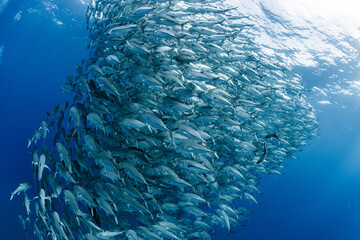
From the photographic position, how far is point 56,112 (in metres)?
4.68

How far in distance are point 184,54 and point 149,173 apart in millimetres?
2305

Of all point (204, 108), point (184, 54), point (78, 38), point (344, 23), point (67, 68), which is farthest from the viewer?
point (67, 68)

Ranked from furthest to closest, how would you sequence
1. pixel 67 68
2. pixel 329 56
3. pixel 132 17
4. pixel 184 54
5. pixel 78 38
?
pixel 67 68, pixel 78 38, pixel 329 56, pixel 184 54, pixel 132 17

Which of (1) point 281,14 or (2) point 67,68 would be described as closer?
(1) point 281,14

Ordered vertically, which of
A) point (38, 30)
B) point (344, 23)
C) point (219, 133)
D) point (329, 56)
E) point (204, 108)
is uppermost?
point (344, 23)

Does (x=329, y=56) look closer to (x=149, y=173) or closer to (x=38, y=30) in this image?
(x=149, y=173)

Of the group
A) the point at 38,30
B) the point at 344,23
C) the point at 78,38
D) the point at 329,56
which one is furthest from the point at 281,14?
the point at 38,30

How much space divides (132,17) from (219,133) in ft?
11.4

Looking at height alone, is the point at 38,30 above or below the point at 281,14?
below

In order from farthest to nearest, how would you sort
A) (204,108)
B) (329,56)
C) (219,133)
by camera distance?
(329,56) → (219,133) → (204,108)

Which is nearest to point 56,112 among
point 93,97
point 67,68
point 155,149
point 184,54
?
point 93,97

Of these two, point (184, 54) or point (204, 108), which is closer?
point (184, 54)

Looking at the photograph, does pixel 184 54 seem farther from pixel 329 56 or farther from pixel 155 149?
pixel 329 56

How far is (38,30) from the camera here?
33062mm
